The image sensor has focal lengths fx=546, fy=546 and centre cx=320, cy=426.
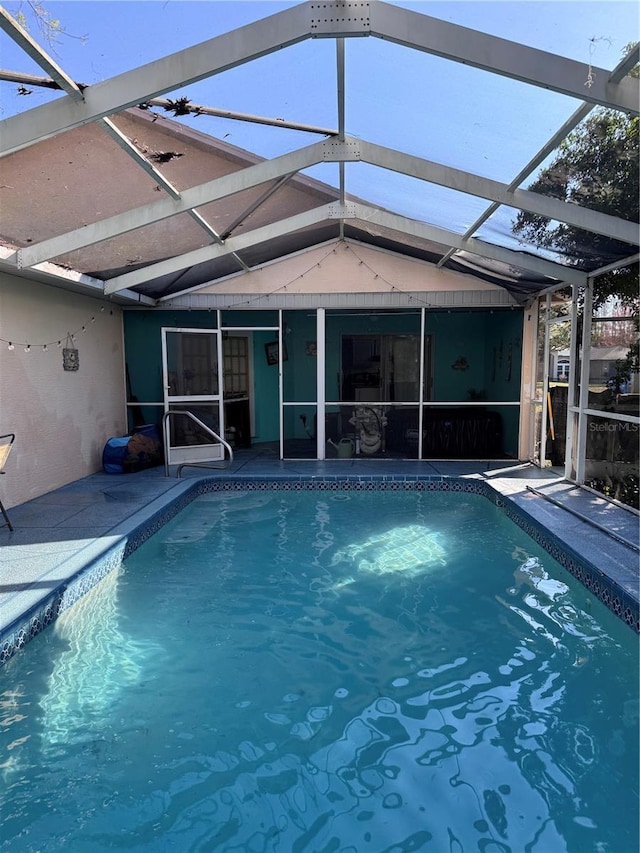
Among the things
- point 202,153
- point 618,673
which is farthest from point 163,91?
point 618,673

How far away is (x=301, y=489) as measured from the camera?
21.6 ft

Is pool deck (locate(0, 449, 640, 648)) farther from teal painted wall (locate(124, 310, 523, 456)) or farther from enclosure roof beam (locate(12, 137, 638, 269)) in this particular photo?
enclosure roof beam (locate(12, 137, 638, 269))

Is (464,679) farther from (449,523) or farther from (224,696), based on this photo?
(449,523)

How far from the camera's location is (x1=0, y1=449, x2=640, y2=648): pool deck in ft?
11.3

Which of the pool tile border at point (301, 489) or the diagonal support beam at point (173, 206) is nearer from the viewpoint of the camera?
the pool tile border at point (301, 489)

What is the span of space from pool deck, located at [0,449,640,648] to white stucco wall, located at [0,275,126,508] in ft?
0.95

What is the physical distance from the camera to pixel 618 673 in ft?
9.35

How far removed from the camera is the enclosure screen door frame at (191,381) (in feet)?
24.2

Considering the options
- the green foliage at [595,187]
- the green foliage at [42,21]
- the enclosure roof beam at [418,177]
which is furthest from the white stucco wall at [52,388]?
the green foliage at [595,187]

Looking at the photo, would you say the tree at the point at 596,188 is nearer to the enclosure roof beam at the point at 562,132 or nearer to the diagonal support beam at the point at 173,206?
the enclosure roof beam at the point at 562,132

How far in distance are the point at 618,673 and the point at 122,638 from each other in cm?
274

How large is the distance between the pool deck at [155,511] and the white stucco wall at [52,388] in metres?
0.29

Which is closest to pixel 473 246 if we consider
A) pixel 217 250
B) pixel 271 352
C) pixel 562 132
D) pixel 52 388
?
pixel 562 132

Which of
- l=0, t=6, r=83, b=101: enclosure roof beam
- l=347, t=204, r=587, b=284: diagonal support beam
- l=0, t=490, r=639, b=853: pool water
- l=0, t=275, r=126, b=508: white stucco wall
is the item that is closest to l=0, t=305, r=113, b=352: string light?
l=0, t=275, r=126, b=508: white stucco wall
